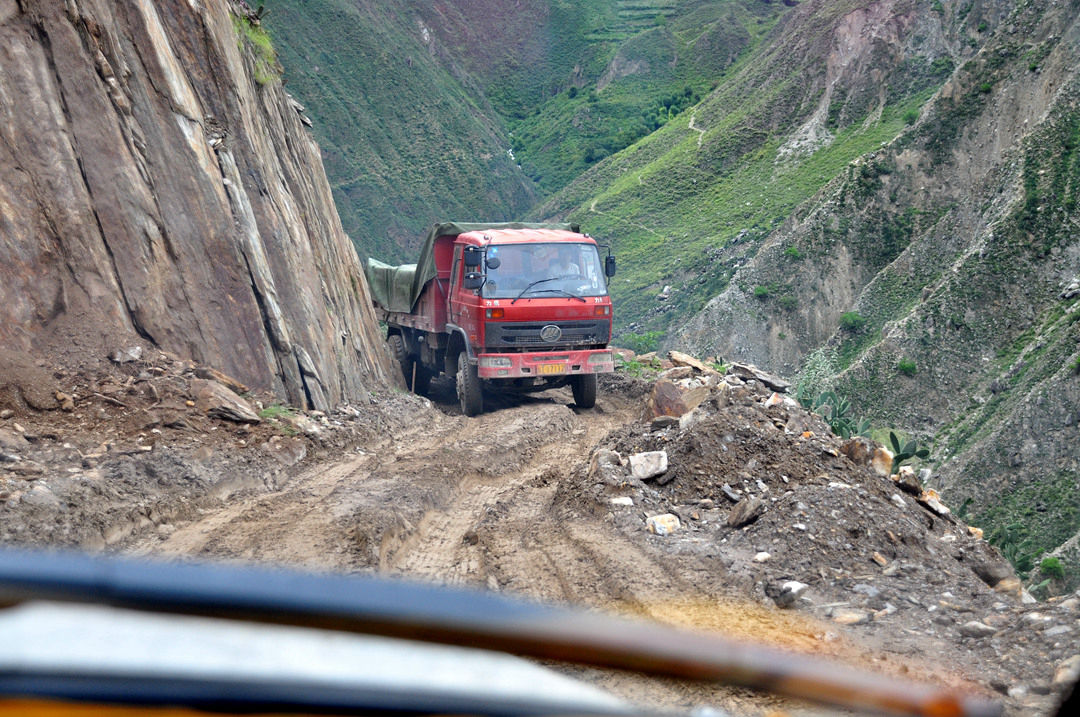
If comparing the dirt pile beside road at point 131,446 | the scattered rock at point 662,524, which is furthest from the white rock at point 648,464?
the dirt pile beside road at point 131,446

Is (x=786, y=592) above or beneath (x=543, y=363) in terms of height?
above

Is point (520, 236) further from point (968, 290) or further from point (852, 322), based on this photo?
point (852, 322)

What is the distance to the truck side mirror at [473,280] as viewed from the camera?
1270 cm

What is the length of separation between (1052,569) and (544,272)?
8890 millimetres

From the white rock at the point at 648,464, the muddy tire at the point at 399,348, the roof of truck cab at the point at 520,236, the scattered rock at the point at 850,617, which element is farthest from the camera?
the muddy tire at the point at 399,348

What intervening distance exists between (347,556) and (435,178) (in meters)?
55.1

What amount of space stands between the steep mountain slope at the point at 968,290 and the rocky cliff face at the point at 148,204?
10265 millimetres

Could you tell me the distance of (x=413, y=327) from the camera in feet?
55.4

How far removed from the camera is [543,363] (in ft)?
42.9

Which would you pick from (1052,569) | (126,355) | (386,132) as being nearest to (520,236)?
(126,355)

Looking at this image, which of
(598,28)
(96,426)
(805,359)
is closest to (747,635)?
(96,426)

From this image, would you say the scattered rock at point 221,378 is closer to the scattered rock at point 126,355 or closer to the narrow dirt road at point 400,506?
the scattered rock at point 126,355

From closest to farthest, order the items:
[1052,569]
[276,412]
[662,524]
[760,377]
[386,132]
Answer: [662,524] → [276,412] → [760,377] → [1052,569] → [386,132]

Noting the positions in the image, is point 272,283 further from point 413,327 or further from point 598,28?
point 598,28
